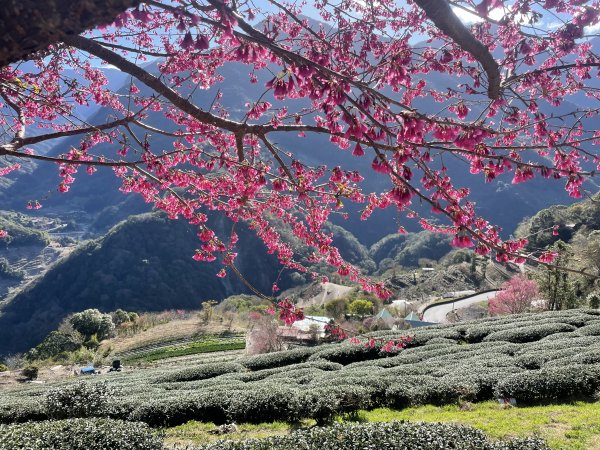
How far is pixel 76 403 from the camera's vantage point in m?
9.02

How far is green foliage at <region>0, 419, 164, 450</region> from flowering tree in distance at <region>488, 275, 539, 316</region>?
3166cm

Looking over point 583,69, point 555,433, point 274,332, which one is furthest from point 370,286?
point 274,332

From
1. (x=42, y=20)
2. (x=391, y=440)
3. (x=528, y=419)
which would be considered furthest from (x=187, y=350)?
(x=42, y=20)

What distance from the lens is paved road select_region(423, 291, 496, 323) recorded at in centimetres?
4456

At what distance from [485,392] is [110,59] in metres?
10.2

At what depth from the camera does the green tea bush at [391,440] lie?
566 cm

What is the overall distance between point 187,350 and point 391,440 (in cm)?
3109

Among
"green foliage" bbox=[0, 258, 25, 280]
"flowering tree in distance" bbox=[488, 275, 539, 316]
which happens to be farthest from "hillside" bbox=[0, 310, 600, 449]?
"green foliage" bbox=[0, 258, 25, 280]

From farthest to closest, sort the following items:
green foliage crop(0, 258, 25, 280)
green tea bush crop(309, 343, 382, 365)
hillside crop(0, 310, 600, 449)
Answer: green foliage crop(0, 258, 25, 280)
green tea bush crop(309, 343, 382, 365)
hillside crop(0, 310, 600, 449)

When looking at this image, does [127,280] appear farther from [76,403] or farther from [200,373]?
[76,403]

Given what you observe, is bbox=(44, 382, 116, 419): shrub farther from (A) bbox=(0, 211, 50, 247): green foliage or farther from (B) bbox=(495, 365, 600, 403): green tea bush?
(A) bbox=(0, 211, 50, 247): green foliage

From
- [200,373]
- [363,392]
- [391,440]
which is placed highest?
[391,440]

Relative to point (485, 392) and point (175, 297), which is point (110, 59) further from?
point (175, 297)

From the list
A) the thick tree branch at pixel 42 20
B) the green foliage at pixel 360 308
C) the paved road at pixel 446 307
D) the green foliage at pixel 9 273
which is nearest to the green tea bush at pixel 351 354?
the thick tree branch at pixel 42 20
